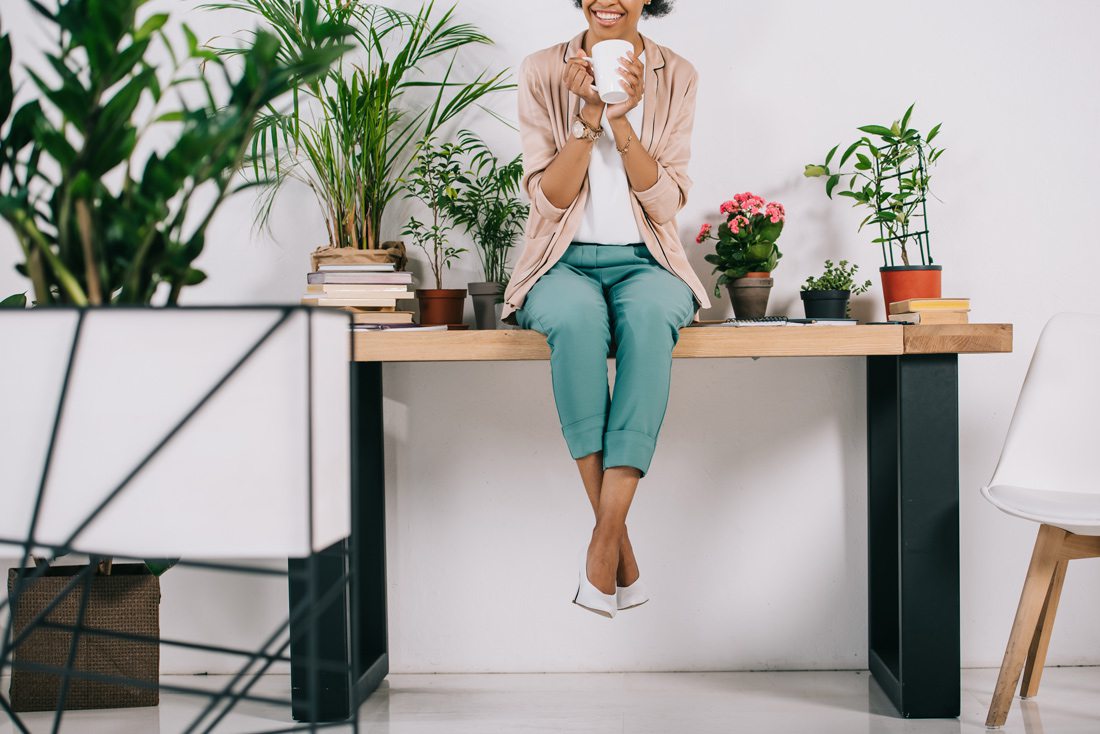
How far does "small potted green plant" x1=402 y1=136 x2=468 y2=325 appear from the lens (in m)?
2.15

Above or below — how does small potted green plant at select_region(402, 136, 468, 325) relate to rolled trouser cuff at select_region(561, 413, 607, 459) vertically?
above

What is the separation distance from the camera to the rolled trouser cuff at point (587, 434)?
1731 millimetres

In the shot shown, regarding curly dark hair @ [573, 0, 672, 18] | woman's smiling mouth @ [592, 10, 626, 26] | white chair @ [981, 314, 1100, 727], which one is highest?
curly dark hair @ [573, 0, 672, 18]

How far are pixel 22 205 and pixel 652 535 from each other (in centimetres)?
178

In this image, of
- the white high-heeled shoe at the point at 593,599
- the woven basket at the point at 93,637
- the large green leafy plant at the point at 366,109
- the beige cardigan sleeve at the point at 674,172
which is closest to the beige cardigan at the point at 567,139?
the beige cardigan sleeve at the point at 674,172

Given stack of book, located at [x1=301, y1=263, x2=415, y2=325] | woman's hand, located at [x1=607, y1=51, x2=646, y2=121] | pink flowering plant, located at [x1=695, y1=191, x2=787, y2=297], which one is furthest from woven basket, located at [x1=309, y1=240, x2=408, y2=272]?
pink flowering plant, located at [x1=695, y1=191, x2=787, y2=297]

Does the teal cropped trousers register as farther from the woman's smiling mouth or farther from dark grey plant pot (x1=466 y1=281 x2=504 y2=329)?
the woman's smiling mouth

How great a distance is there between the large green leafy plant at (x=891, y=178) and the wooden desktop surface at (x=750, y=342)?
0.36 meters

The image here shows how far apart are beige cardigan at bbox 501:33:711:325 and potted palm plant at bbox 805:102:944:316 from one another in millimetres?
371

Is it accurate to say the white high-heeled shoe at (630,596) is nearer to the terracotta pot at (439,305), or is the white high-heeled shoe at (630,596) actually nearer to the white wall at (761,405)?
the white wall at (761,405)

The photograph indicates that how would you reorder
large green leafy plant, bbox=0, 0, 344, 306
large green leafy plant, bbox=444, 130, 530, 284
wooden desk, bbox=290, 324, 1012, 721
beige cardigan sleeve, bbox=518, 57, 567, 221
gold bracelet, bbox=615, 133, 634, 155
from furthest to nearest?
large green leafy plant, bbox=444, 130, 530, 284, beige cardigan sleeve, bbox=518, 57, 567, 221, gold bracelet, bbox=615, 133, 634, 155, wooden desk, bbox=290, 324, 1012, 721, large green leafy plant, bbox=0, 0, 344, 306

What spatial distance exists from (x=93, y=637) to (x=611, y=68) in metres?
1.61

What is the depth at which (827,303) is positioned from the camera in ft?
6.84

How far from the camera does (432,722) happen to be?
1.93 metres
